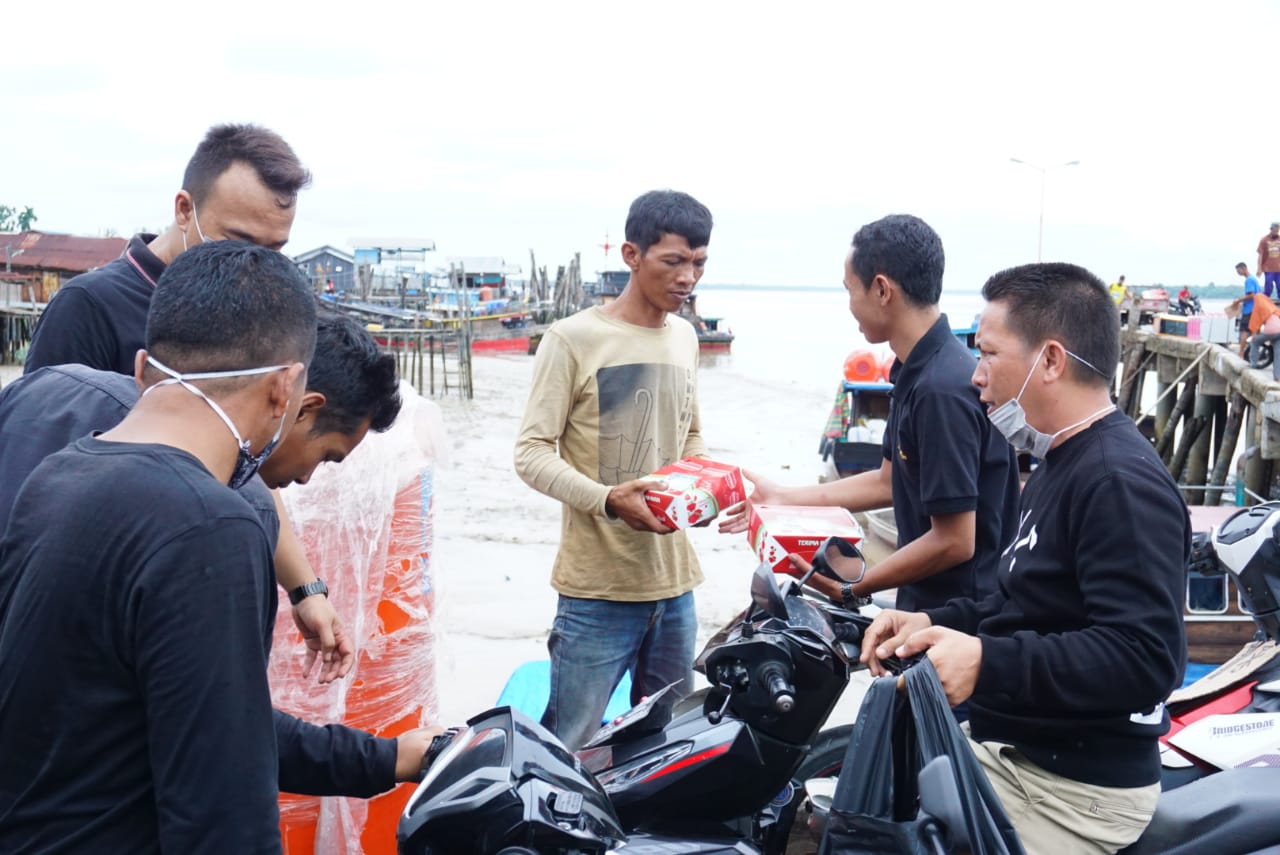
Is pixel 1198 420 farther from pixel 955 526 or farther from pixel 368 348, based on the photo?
pixel 368 348

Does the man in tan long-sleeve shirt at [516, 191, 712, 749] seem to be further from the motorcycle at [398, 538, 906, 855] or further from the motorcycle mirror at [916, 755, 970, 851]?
the motorcycle mirror at [916, 755, 970, 851]

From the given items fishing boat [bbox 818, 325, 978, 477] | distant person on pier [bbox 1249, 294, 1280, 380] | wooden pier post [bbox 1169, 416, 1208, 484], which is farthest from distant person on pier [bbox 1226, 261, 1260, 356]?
fishing boat [bbox 818, 325, 978, 477]

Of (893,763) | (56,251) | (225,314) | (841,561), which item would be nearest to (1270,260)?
(841,561)

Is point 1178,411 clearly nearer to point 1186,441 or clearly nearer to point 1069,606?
point 1186,441

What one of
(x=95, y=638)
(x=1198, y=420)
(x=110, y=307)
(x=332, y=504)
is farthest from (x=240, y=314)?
(x=1198, y=420)

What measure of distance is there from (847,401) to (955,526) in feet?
30.7

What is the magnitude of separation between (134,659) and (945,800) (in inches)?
51.4

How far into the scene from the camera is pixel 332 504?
3.13 meters

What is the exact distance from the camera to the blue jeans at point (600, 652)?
3344mm

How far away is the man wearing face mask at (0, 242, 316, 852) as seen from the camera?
53.1 inches

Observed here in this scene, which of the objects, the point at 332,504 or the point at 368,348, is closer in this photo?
the point at 368,348

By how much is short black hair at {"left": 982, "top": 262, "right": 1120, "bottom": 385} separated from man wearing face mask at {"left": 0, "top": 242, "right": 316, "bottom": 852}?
5.63 feet

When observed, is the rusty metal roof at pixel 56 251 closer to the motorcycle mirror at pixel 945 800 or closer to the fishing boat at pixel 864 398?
the fishing boat at pixel 864 398

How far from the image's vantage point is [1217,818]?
213 centimetres
